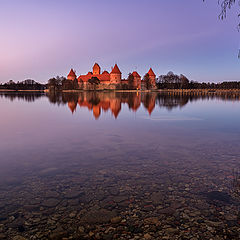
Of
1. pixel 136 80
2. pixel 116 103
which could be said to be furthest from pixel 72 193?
pixel 136 80

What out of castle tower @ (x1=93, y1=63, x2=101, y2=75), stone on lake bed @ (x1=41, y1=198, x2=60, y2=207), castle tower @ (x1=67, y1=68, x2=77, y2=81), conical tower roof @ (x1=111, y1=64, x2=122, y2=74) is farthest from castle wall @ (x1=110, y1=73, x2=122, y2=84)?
stone on lake bed @ (x1=41, y1=198, x2=60, y2=207)

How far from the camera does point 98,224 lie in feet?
14.9

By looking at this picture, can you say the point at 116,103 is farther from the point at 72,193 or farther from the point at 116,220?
the point at 116,220

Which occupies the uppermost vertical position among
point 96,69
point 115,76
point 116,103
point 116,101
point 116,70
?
point 96,69

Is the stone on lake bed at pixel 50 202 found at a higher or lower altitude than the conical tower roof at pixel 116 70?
lower

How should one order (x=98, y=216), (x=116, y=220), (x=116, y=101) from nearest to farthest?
(x=116, y=220) → (x=98, y=216) → (x=116, y=101)

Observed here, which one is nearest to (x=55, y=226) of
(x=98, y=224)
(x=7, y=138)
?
(x=98, y=224)

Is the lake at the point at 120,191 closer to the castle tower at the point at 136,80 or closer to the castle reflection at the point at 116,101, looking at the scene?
the castle reflection at the point at 116,101

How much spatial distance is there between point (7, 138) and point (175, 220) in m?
10.7

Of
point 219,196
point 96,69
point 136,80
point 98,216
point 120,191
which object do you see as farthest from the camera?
point 96,69

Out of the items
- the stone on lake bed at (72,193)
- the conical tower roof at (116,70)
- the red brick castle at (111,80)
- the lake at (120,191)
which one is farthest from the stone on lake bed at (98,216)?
the conical tower roof at (116,70)

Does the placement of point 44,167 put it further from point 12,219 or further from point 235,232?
point 235,232

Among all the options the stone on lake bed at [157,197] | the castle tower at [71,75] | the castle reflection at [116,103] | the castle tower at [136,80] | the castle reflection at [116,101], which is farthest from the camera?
the castle tower at [71,75]

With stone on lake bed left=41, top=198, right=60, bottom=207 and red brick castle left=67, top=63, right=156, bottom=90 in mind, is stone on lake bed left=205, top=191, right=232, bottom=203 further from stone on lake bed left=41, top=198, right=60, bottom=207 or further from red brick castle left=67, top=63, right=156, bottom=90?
red brick castle left=67, top=63, right=156, bottom=90
